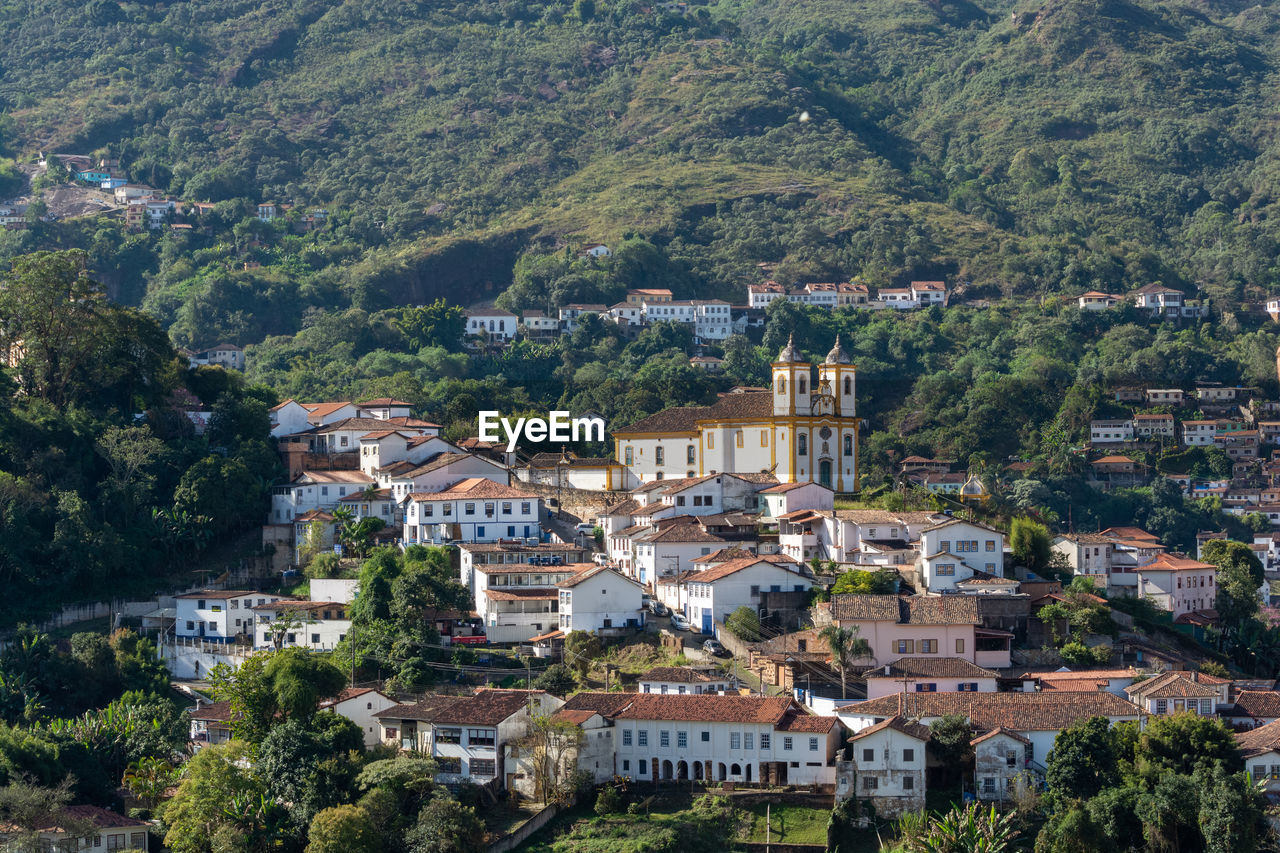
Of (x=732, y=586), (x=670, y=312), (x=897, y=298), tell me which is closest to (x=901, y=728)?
(x=732, y=586)

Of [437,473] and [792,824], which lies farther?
[437,473]

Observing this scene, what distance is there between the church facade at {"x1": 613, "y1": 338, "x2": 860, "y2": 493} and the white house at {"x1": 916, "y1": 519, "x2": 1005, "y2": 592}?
34.9 feet

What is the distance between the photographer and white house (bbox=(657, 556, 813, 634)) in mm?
60656

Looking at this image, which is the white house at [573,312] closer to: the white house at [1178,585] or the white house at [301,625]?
the white house at [1178,585]

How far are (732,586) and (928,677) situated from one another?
7.88 m

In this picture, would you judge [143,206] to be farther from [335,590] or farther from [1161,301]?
[335,590]

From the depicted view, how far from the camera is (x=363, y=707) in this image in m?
53.4

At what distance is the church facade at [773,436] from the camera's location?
246 ft

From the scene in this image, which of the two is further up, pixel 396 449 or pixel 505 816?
pixel 396 449

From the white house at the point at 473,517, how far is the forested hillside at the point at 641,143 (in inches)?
2411

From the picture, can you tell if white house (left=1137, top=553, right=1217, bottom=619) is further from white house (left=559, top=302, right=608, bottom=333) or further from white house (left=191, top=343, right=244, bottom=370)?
white house (left=191, top=343, right=244, bottom=370)

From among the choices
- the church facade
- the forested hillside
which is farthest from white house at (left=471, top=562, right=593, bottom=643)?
the forested hillside

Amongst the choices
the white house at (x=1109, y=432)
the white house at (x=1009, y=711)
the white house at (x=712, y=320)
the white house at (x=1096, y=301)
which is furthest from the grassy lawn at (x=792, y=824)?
the white house at (x=1096, y=301)

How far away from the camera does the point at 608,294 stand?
432 feet
